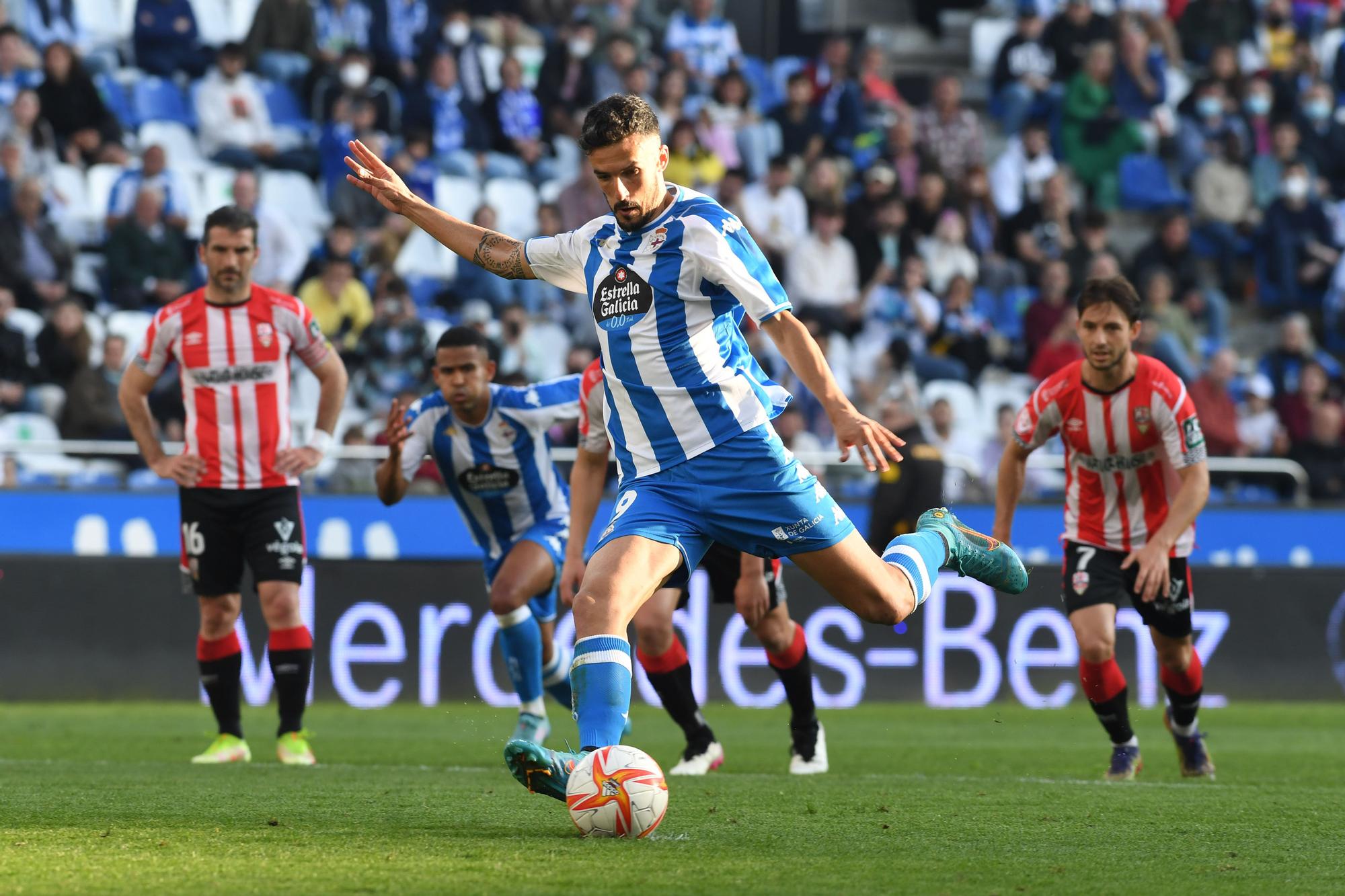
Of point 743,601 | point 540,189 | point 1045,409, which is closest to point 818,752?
point 743,601

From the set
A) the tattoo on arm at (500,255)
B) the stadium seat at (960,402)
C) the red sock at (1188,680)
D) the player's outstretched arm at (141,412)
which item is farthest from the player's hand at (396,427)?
the stadium seat at (960,402)

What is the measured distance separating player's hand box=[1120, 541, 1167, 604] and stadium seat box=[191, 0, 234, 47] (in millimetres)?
12937

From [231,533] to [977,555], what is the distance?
374 centimetres

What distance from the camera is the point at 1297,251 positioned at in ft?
60.8

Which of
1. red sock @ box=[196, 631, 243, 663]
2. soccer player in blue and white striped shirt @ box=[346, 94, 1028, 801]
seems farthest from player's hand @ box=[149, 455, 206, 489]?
soccer player in blue and white striped shirt @ box=[346, 94, 1028, 801]

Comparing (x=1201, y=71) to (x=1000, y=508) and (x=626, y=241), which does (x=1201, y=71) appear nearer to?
(x=1000, y=508)

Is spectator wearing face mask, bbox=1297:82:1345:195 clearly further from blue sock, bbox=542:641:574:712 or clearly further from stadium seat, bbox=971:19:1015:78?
blue sock, bbox=542:641:574:712

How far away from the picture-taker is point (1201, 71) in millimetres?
20438

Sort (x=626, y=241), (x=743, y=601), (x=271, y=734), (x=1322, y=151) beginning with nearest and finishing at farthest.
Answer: (x=626, y=241) < (x=743, y=601) < (x=271, y=734) < (x=1322, y=151)

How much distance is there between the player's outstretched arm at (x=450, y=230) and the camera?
19.3 feet

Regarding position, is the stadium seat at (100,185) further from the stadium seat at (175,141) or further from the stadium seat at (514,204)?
the stadium seat at (514,204)

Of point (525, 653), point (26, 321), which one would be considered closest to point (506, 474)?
point (525, 653)

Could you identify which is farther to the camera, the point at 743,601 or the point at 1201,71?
the point at 1201,71

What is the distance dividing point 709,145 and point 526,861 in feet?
45.7
